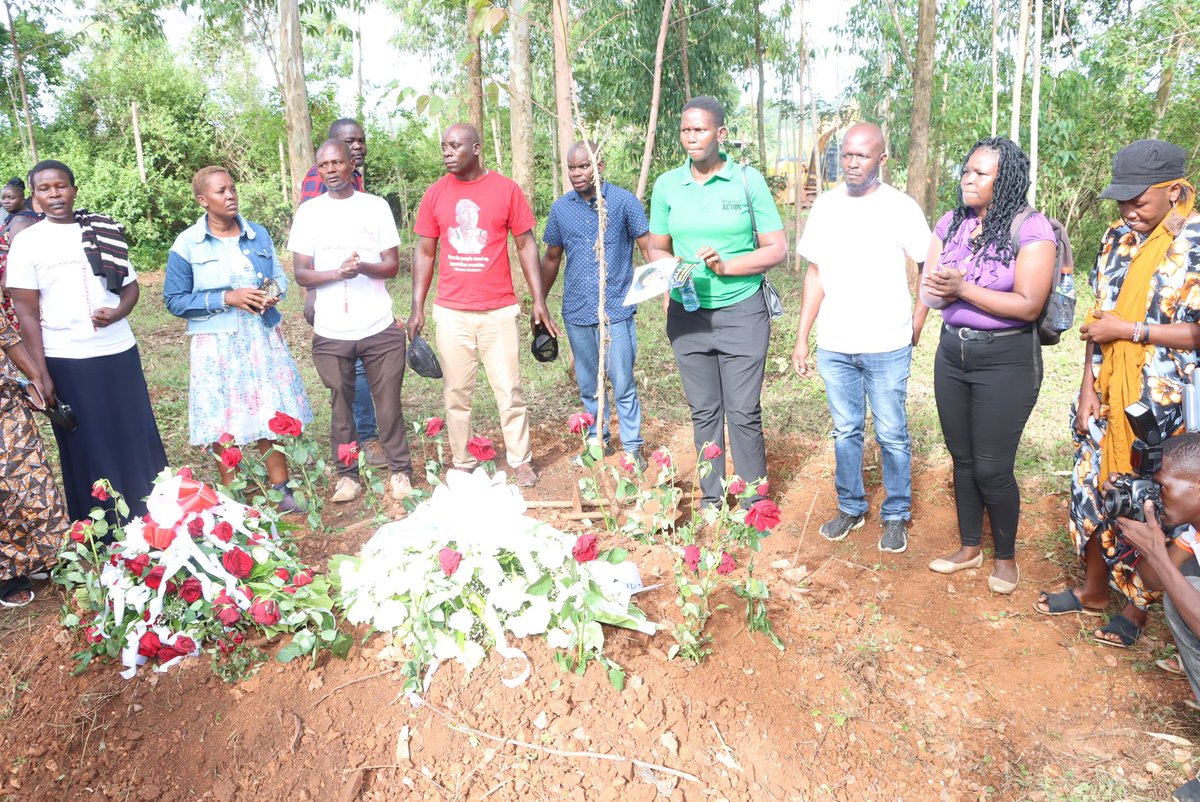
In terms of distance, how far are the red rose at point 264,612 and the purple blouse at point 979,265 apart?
8.19 ft

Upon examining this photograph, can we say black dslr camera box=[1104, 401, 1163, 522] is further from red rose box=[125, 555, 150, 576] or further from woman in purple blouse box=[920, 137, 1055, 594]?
red rose box=[125, 555, 150, 576]

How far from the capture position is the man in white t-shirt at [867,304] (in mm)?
3318

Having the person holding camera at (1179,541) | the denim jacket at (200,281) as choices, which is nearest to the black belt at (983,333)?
the person holding camera at (1179,541)

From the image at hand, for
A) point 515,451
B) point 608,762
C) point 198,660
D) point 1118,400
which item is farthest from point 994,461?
point 198,660

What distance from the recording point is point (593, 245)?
4309mm

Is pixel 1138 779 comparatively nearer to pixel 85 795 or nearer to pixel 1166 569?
pixel 1166 569

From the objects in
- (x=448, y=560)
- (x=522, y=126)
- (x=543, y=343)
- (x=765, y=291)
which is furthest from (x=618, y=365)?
(x=522, y=126)

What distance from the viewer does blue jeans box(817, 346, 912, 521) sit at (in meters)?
3.46

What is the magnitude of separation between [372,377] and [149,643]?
76.2 inches

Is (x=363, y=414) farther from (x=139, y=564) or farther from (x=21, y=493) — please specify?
(x=139, y=564)

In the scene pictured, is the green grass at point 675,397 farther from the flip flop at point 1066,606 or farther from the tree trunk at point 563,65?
the tree trunk at point 563,65

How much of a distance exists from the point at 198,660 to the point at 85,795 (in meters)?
0.47

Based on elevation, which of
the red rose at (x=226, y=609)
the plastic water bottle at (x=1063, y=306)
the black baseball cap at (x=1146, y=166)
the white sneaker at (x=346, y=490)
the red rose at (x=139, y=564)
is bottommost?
the white sneaker at (x=346, y=490)

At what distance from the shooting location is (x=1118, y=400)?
2.94 metres
